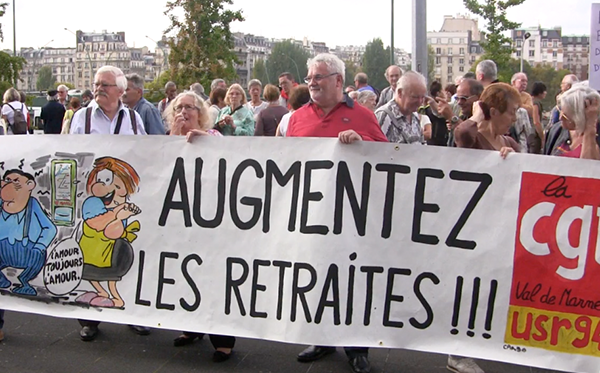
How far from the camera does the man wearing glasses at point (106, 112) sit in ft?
18.1

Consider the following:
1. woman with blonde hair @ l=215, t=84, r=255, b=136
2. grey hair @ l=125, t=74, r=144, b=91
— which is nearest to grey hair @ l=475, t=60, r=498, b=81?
woman with blonde hair @ l=215, t=84, r=255, b=136

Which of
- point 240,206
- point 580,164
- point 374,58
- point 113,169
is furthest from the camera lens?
point 374,58

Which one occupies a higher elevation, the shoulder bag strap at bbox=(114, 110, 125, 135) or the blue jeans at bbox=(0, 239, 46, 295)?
the shoulder bag strap at bbox=(114, 110, 125, 135)

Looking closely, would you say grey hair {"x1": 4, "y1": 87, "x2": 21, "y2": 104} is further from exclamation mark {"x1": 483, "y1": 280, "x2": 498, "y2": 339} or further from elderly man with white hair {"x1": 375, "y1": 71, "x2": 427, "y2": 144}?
exclamation mark {"x1": 483, "y1": 280, "x2": 498, "y2": 339}

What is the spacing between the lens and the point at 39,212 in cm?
505

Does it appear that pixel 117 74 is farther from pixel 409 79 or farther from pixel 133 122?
pixel 409 79

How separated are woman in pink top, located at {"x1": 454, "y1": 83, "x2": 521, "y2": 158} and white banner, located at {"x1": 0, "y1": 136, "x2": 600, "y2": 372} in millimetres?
411

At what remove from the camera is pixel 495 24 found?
3250 cm

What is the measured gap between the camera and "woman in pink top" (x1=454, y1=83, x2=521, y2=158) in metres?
4.61

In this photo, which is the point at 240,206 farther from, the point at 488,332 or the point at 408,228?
the point at 488,332

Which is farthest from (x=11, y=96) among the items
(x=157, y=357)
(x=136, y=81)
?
(x=157, y=357)

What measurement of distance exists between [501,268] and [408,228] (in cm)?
53

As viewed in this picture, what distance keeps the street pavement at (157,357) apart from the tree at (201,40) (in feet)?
78.0

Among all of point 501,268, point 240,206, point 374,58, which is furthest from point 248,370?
point 374,58
